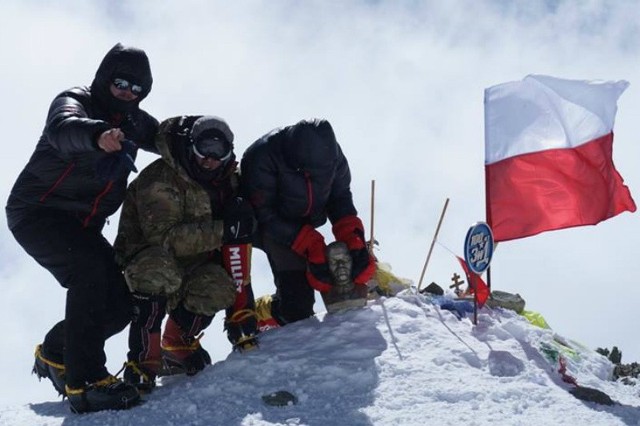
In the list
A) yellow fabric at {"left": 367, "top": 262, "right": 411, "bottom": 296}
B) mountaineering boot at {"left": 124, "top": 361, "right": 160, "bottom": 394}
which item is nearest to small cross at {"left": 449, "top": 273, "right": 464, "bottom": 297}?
yellow fabric at {"left": 367, "top": 262, "right": 411, "bottom": 296}

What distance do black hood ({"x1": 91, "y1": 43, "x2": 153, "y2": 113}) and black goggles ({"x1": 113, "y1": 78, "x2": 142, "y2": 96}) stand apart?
24mm

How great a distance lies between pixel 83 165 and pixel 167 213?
74cm

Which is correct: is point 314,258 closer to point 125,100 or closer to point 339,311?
point 339,311

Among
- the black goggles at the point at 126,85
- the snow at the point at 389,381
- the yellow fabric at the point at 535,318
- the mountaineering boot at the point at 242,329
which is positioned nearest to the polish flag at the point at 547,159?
the yellow fabric at the point at 535,318

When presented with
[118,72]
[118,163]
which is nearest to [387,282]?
[118,72]

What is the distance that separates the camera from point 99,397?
17.0 feet

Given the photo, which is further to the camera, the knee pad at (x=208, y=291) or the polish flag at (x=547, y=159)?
the polish flag at (x=547, y=159)

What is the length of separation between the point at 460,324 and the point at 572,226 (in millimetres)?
Result: 2355

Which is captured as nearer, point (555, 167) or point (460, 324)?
point (460, 324)

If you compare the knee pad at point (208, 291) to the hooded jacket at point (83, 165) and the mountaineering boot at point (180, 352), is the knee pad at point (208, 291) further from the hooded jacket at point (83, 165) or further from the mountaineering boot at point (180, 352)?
the hooded jacket at point (83, 165)

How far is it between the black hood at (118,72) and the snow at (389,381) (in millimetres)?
1979

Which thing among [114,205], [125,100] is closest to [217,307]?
[114,205]

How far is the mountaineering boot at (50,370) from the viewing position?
582 centimetres

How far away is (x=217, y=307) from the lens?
238 inches
